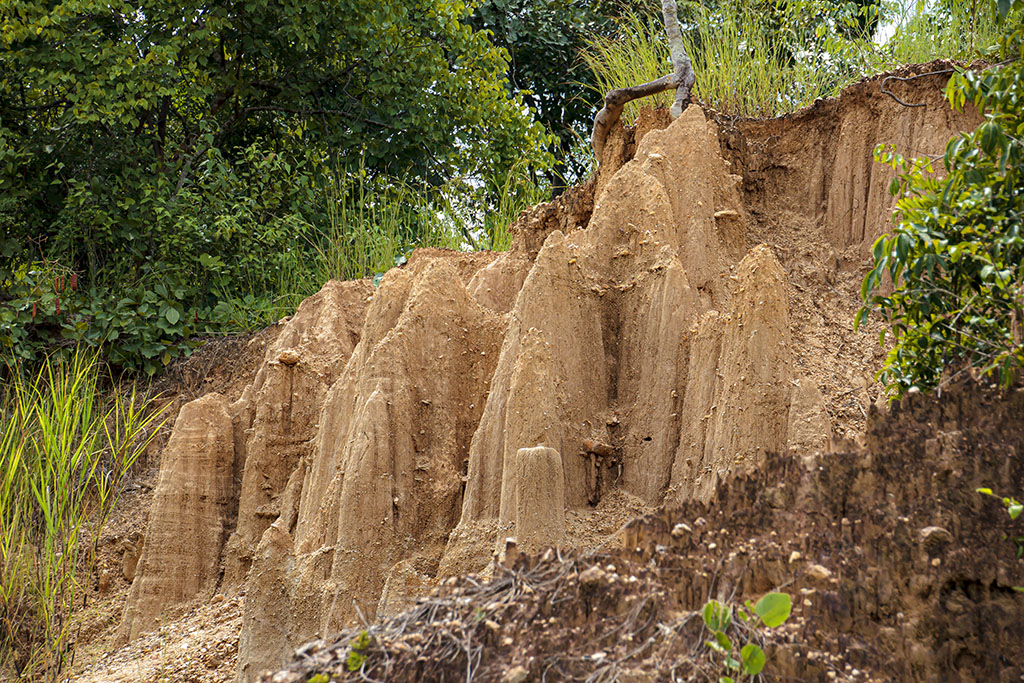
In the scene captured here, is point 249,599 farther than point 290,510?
No

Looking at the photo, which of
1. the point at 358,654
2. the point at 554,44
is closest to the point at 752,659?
the point at 358,654

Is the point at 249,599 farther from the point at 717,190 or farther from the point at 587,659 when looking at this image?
the point at 717,190

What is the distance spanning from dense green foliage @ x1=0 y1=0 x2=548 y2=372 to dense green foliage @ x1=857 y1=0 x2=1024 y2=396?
8.30 meters

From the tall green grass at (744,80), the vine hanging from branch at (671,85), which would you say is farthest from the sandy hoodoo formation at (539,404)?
the tall green grass at (744,80)

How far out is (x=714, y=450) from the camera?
486cm

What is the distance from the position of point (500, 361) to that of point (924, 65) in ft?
12.6

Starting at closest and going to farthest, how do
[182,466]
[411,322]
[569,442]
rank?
[569,442], [411,322], [182,466]

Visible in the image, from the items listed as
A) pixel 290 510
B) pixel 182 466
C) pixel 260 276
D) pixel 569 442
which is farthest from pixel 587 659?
pixel 260 276

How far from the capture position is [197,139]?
1299 centimetres

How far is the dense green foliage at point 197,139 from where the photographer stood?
11008 mm

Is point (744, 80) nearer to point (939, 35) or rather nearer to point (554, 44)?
point (939, 35)

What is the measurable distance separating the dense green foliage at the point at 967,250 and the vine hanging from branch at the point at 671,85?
3367 millimetres

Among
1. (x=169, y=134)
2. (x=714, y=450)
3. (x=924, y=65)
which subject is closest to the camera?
(x=714, y=450)

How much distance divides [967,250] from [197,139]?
11.3 m
